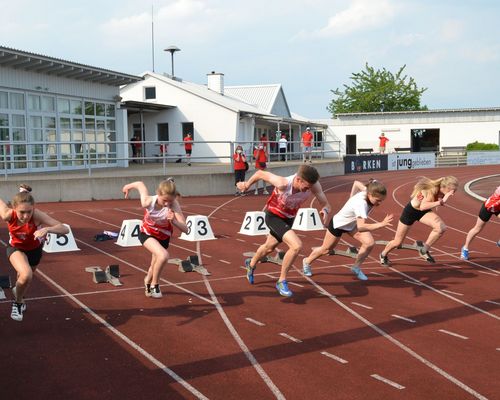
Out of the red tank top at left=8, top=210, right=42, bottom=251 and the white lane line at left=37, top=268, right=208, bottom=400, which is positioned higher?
the red tank top at left=8, top=210, right=42, bottom=251

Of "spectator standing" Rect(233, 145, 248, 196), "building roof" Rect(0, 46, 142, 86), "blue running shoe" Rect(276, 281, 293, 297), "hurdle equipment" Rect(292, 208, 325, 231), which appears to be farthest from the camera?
"building roof" Rect(0, 46, 142, 86)

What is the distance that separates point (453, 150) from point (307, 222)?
125 feet

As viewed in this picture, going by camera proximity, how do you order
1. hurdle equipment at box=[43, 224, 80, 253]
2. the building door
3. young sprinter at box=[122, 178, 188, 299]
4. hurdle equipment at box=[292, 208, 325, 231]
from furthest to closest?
the building door → hurdle equipment at box=[292, 208, 325, 231] → hurdle equipment at box=[43, 224, 80, 253] → young sprinter at box=[122, 178, 188, 299]

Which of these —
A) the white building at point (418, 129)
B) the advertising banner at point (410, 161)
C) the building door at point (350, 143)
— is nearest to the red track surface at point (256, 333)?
the advertising banner at point (410, 161)

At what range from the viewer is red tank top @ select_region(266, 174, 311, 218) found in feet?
27.0

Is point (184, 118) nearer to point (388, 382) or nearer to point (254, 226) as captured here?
point (254, 226)

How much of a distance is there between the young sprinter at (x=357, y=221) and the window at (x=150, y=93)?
103 feet

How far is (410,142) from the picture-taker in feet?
175

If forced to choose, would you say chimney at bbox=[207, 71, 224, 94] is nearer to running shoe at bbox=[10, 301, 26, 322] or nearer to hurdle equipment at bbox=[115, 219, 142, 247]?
hurdle equipment at bbox=[115, 219, 142, 247]

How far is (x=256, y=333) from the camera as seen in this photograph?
267 inches

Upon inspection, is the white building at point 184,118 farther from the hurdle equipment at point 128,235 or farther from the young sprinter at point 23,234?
the young sprinter at point 23,234

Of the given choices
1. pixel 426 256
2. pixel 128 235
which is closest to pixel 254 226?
pixel 128 235

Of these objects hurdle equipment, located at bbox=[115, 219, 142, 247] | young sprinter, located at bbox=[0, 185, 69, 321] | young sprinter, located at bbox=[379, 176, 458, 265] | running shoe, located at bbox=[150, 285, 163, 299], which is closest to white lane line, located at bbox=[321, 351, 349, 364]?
running shoe, located at bbox=[150, 285, 163, 299]

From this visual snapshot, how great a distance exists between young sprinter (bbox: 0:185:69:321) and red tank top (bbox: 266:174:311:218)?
9.32ft
